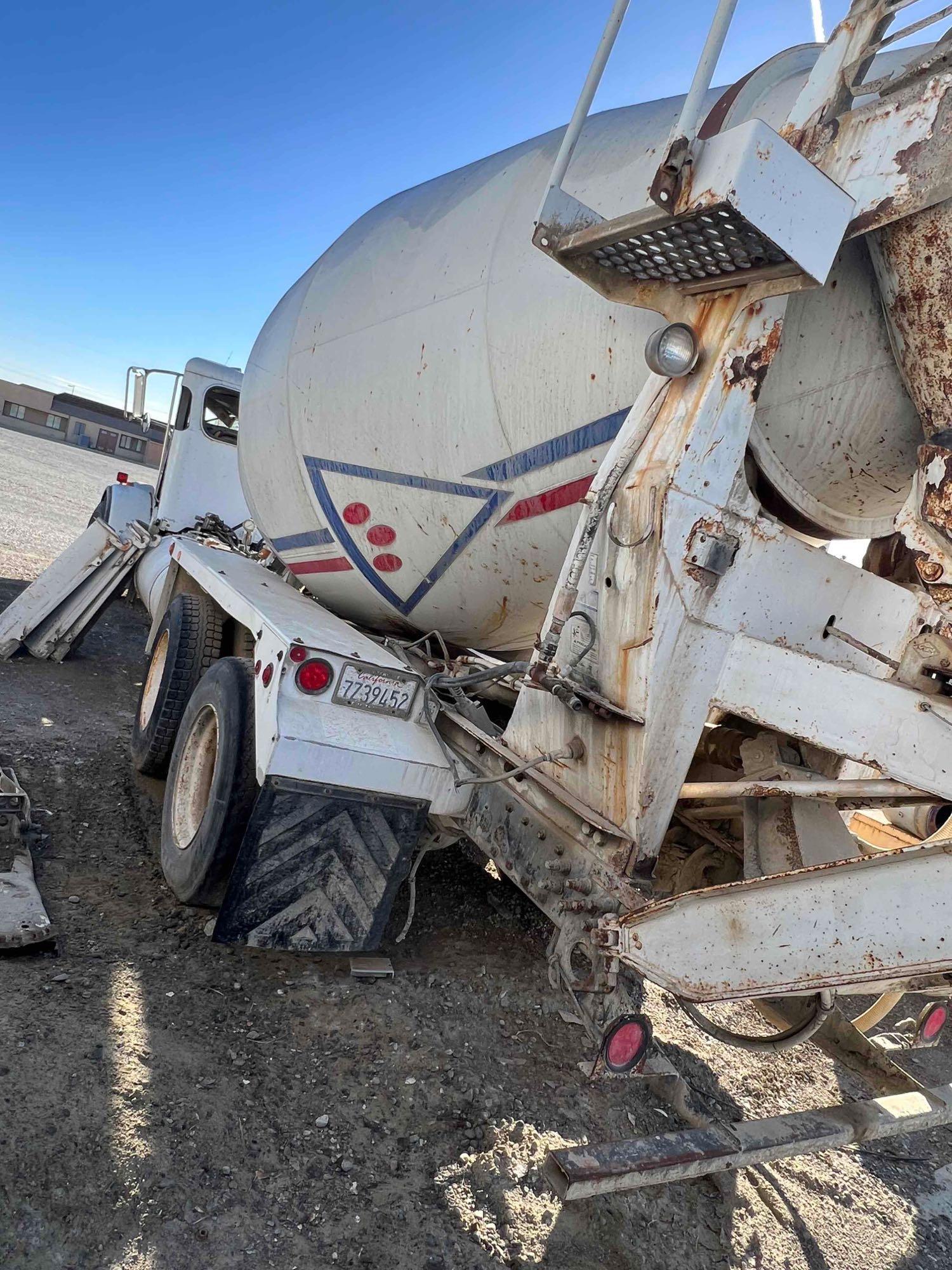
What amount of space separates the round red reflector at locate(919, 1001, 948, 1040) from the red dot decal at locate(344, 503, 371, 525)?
2.84 metres

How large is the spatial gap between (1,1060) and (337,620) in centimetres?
230

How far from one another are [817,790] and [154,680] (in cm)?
405

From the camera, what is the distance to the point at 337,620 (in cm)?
432

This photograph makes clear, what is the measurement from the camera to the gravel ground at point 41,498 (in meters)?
11.2

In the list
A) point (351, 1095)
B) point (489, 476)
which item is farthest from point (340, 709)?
point (351, 1095)

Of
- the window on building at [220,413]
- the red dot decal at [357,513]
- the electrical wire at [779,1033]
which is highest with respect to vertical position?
the window on building at [220,413]

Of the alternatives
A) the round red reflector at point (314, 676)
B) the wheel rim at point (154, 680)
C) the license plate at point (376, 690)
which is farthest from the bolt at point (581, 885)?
the wheel rim at point (154, 680)

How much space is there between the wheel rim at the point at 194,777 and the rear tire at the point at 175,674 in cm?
82

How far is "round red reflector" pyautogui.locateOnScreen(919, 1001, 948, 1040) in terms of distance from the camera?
2.69 meters

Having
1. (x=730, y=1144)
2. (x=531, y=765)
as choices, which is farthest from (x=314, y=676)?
(x=730, y=1144)

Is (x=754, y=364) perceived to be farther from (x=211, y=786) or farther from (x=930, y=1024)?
(x=211, y=786)

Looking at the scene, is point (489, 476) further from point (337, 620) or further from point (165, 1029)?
point (165, 1029)

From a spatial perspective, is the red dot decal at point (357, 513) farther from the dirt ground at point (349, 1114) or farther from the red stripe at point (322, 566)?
the dirt ground at point (349, 1114)

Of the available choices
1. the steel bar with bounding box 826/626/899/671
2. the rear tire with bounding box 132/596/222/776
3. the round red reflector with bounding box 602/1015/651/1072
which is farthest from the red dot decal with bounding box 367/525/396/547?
the round red reflector with bounding box 602/1015/651/1072
